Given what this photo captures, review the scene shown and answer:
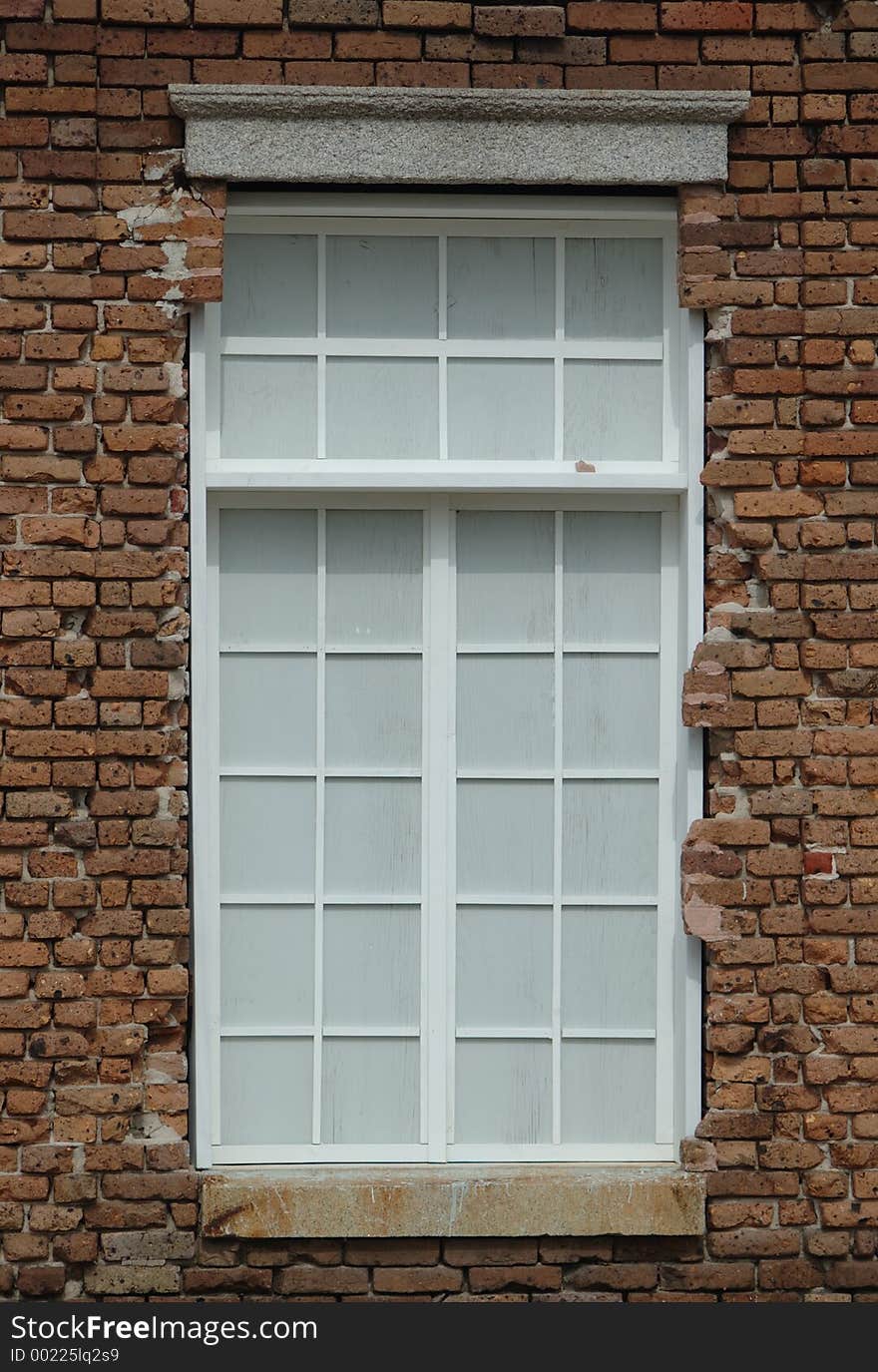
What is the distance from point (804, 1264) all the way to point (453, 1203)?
3.56ft

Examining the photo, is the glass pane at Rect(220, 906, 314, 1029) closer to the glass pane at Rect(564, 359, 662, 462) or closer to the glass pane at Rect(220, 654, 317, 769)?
the glass pane at Rect(220, 654, 317, 769)

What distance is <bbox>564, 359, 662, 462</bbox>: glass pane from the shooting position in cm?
409

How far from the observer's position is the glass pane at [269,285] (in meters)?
4.04

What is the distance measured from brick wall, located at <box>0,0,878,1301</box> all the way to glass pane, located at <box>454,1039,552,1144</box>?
330 mm

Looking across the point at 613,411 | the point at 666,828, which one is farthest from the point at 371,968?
the point at 613,411

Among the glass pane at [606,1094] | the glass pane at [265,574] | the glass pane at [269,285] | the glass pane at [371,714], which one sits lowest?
the glass pane at [606,1094]

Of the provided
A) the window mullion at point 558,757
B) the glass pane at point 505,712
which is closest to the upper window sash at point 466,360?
the window mullion at point 558,757

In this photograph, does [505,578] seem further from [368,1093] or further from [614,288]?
[368,1093]

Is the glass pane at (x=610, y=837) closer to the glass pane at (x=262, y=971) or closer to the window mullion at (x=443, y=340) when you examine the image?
the glass pane at (x=262, y=971)

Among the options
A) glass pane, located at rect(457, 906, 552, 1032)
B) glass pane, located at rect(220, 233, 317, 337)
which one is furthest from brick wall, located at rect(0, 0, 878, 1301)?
glass pane, located at rect(457, 906, 552, 1032)

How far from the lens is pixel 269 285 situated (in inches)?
159

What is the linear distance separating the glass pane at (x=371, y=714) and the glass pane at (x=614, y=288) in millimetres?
1241

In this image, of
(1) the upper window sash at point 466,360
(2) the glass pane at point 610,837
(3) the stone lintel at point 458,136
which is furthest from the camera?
(2) the glass pane at point 610,837

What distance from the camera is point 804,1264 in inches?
154
